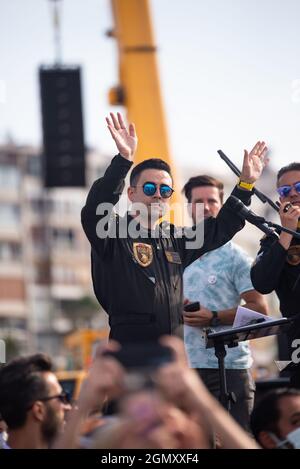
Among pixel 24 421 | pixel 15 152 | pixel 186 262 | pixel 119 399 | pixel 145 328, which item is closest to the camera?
pixel 119 399

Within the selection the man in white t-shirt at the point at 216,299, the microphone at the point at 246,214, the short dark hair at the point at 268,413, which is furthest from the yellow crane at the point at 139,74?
the short dark hair at the point at 268,413

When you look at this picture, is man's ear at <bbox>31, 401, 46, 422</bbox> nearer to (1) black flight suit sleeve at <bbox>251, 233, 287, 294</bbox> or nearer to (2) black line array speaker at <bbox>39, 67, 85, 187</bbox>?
(1) black flight suit sleeve at <bbox>251, 233, 287, 294</bbox>

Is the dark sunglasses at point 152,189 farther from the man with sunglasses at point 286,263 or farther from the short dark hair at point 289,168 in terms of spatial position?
the short dark hair at point 289,168

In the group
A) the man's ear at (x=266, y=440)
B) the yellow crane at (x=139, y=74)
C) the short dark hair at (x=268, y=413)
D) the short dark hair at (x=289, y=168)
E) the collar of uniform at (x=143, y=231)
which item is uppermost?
the yellow crane at (x=139, y=74)

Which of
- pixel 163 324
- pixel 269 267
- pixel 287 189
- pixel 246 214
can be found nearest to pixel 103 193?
pixel 163 324

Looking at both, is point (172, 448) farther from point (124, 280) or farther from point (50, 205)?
point (50, 205)

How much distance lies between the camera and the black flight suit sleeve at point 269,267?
656 centimetres

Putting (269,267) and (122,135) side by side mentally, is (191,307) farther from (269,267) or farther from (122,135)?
(122,135)

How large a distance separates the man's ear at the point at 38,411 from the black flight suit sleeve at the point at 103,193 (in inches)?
56.8

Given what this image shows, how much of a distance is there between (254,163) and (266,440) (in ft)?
6.99
